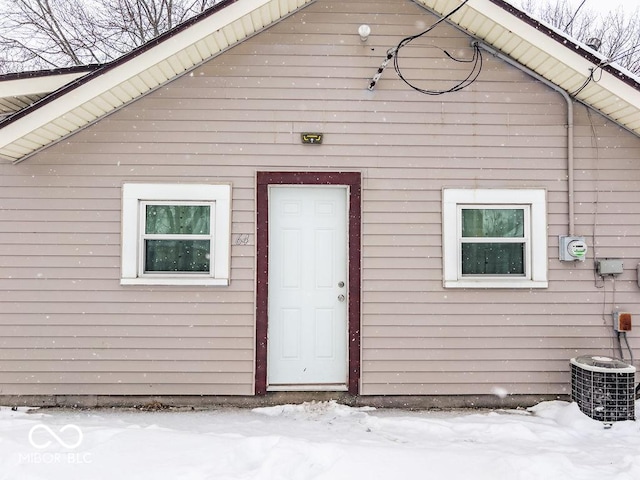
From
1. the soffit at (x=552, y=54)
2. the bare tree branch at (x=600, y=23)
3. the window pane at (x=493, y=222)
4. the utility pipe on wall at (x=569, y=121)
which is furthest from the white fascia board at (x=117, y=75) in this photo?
the bare tree branch at (x=600, y=23)

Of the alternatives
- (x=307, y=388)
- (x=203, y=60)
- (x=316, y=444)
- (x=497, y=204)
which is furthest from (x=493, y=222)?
(x=203, y=60)

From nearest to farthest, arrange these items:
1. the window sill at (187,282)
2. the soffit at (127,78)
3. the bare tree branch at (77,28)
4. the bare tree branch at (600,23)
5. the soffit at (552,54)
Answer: the soffit at (127,78) → the soffit at (552,54) → the window sill at (187,282) → the bare tree branch at (77,28) → the bare tree branch at (600,23)

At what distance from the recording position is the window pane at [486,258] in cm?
A: 549

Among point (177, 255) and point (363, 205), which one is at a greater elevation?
point (363, 205)

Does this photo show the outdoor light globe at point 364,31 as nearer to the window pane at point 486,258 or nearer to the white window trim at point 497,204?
the white window trim at point 497,204

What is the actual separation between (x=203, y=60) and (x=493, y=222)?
3693 millimetres

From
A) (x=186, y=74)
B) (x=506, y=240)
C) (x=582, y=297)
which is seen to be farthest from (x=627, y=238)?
(x=186, y=74)

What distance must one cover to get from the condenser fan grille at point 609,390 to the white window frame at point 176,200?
3900mm

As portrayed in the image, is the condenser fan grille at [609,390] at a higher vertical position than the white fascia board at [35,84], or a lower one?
lower

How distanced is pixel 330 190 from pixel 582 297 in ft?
10.0

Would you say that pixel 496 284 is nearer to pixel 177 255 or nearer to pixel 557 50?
pixel 557 50

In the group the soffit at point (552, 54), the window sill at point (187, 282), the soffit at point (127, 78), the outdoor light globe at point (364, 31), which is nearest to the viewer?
the soffit at point (127, 78)

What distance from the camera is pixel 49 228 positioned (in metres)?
5.32

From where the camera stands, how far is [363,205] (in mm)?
5422
